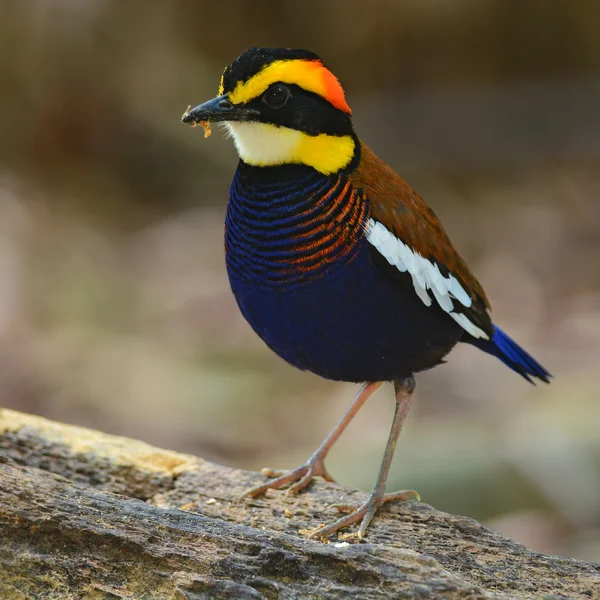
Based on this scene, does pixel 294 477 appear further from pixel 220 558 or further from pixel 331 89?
pixel 331 89

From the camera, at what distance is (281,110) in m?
3.35

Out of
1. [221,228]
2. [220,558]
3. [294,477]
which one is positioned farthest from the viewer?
[221,228]

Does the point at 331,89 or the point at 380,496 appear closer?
the point at 331,89

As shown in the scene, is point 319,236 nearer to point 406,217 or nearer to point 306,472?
point 406,217

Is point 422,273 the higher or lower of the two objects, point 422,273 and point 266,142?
the lower

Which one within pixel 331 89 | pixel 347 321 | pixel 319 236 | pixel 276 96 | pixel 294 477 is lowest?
pixel 294 477

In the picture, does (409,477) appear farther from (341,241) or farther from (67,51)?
(67,51)

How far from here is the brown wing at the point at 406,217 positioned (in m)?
3.50

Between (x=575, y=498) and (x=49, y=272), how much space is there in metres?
5.31

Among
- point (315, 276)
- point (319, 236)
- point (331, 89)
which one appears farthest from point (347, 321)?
point (331, 89)

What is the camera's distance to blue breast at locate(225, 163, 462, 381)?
338 cm

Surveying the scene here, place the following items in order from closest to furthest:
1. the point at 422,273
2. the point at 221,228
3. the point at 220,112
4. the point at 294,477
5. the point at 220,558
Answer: the point at 220,558 → the point at 220,112 → the point at 422,273 → the point at 294,477 → the point at 221,228

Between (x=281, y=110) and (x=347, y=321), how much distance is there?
0.81 metres

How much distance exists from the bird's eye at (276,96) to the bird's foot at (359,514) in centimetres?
157
